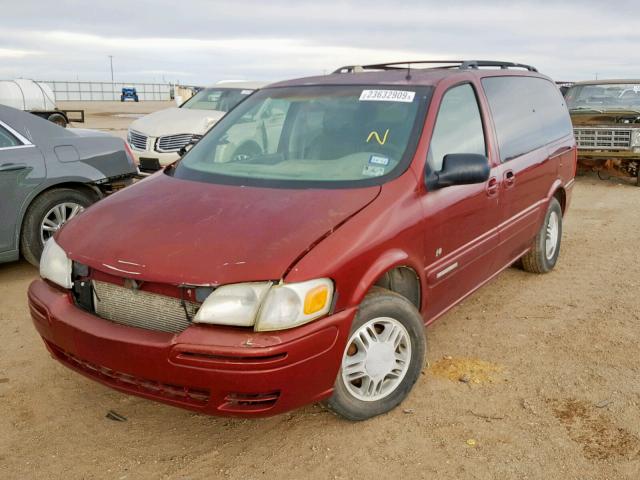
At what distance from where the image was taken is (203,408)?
2.67 m

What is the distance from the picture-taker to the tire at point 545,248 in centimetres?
526

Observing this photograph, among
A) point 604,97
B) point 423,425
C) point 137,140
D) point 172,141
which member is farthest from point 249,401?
point 604,97

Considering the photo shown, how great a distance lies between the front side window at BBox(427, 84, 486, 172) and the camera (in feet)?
11.8

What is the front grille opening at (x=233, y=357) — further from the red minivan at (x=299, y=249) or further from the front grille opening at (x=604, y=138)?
the front grille opening at (x=604, y=138)

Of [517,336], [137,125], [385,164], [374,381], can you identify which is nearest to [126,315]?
[374,381]

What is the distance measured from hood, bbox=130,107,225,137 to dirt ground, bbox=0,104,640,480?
6.03m

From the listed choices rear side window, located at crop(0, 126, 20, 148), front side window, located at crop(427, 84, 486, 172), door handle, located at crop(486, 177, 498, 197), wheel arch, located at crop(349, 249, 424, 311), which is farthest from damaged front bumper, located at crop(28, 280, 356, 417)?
rear side window, located at crop(0, 126, 20, 148)

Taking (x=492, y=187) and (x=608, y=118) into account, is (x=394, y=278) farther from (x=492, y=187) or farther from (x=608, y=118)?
(x=608, y=118)

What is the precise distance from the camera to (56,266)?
3098 millimetres

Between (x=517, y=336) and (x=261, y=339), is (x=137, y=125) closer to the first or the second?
(x=517, y=336)

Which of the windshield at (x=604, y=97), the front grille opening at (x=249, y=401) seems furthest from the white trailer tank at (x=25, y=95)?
the front grille opening at (x=249, y=401)

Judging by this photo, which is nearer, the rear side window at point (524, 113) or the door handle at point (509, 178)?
the door handle at point (509, 178)

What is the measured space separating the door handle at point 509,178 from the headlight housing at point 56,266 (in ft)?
9.03

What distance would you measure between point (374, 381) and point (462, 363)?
0.94m
